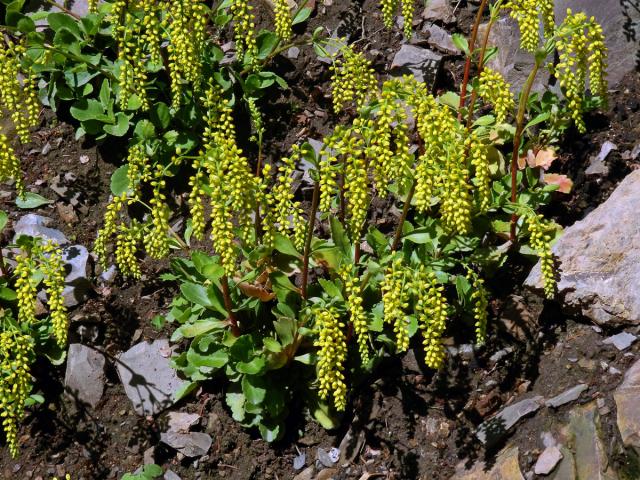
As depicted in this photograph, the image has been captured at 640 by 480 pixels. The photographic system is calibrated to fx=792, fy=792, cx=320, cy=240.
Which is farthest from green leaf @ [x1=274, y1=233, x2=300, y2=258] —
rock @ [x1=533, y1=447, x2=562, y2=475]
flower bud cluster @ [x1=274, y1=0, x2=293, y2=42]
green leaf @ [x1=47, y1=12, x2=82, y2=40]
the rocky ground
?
green leaf @ [x1=47, y1=12, x2=82, y2=40]

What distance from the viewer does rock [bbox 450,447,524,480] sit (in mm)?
4980

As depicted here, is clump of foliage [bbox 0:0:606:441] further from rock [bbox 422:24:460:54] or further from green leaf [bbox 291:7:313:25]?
green leaf [bbox 291:7:313:25]

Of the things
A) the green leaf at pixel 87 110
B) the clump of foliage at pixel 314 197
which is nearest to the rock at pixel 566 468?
the clump of foliage at pixel 314 197

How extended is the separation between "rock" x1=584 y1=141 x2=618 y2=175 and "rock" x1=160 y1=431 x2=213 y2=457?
11.8 feet

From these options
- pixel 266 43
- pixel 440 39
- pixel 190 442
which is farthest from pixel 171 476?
pixel 440 39

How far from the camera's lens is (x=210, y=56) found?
268 inches

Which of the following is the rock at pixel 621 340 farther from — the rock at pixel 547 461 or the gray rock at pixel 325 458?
the gray rock at pixel 325 458

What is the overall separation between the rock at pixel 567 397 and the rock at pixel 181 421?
2.60m

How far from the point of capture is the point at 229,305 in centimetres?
546

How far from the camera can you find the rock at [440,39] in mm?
7125

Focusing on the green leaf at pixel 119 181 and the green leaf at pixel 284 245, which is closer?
the green leaf at pixel 284 245

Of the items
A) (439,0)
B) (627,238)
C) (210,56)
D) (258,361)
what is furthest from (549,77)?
(258,361)

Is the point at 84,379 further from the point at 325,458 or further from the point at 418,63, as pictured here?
the point at 418,63

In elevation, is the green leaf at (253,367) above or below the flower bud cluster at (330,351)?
below
